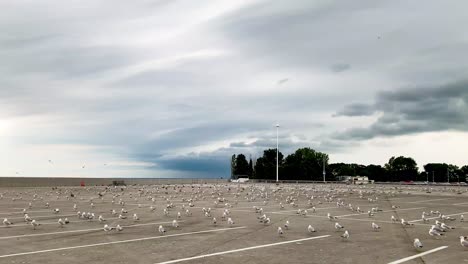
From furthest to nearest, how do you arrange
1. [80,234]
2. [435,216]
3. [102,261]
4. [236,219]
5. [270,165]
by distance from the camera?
[270,165] < [435,216] < [236,219] < [80,234] < [102,261]

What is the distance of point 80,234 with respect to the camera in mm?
19469

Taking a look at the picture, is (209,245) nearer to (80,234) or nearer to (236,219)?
(80,234)

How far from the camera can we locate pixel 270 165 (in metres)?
190

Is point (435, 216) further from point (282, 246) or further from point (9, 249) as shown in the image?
point (9, 249)

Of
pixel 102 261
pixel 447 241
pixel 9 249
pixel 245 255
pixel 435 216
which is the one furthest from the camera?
pixel 435 216

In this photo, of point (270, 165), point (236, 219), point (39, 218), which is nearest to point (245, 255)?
point (236, 219)

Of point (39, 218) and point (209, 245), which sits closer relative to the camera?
point (209, 245)

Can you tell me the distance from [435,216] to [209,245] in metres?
18.1

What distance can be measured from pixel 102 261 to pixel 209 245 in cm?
435

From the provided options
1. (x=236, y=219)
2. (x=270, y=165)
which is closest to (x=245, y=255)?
(x=236, y=219)

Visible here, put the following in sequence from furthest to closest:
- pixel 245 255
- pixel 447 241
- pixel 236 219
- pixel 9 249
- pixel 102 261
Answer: pixel 236 219, pixel 447 241, pixel 9 249, pixel 245 255, pixel 102 261

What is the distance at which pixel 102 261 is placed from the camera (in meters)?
13.2

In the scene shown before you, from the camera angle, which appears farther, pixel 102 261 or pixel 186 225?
pixel 186 225

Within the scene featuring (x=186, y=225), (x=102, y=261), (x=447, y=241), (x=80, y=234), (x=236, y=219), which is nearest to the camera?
(x=102, y=261)
